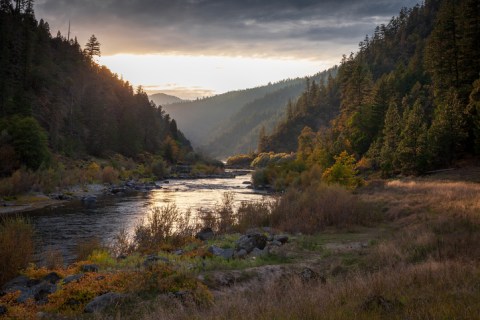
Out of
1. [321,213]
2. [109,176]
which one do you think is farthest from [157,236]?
[109,176]

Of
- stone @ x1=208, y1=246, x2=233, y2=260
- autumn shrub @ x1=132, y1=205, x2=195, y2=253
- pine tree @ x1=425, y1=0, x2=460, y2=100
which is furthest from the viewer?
pine tree @ x1=425, y1=0, x2=460, y2=100

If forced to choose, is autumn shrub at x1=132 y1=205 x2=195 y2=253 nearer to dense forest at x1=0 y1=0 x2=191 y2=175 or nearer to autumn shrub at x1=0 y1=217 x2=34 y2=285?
autumn shrub at x1=0 y1=217 x2=34 y2=285

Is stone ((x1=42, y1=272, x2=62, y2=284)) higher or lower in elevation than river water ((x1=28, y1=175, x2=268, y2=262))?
higher

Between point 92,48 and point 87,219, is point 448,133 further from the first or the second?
point 92,48

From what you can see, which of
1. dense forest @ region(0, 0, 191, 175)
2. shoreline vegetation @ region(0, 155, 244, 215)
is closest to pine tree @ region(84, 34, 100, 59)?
dense forest @ region(0, 0, 191, 175)

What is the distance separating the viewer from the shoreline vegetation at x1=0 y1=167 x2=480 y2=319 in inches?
288

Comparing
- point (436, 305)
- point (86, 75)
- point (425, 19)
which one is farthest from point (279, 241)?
point (425, 19)

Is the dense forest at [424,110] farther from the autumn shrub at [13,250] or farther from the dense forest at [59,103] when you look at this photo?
the dense forest at [59,103]

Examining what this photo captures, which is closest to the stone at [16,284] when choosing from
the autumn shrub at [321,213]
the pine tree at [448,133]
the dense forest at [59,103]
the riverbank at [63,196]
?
the autumn shrub at [321,213]

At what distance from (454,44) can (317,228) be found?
134 ft

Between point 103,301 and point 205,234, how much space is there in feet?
41.2

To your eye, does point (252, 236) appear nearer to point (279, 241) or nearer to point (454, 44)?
point (279, 241)

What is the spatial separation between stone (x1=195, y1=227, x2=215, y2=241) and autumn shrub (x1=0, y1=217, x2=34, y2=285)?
8448mm

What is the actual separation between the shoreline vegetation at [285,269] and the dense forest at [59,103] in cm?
3516
